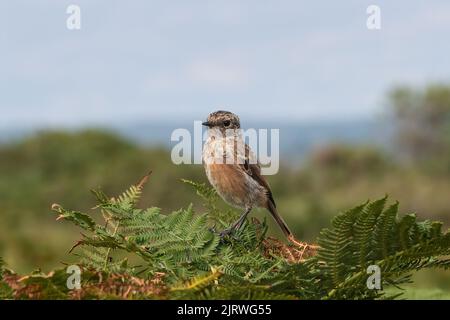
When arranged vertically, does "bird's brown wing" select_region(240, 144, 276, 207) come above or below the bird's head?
below

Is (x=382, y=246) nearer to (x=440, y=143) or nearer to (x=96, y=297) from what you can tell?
(x=96, y=297)

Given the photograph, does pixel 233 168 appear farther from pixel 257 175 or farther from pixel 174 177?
pixel 174 177

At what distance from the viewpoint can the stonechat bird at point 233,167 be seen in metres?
4.81

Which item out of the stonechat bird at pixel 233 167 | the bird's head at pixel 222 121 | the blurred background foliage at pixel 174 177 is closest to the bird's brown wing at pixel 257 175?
the stonechat bird at pixel 233 167

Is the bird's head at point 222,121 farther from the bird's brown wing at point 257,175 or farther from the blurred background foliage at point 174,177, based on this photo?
the blurred background foliage at point 174,177

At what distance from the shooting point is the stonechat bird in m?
4.81

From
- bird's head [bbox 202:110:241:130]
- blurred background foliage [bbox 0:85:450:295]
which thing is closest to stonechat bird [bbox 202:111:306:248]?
bird's head [bbox 202:110:241:130]

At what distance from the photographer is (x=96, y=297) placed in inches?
79.7

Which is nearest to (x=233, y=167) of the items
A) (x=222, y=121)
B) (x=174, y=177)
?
(x=222, y=121)

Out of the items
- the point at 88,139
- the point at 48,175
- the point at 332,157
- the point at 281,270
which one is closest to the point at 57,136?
the point at 88,139

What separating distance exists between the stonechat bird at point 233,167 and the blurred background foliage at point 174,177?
12907 mm

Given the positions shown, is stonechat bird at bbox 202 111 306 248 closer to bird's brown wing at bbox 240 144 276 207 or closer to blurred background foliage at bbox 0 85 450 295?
bird's brown wing at bbox 240 144 276 207

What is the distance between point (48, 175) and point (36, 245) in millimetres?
18591

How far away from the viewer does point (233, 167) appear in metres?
5.36
